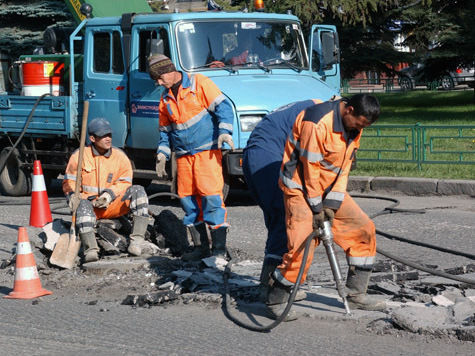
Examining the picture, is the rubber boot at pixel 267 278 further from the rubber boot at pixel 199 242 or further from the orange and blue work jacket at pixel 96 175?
the orange and blue work jacket at pixel 96 175

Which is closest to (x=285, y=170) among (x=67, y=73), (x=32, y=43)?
(x=67, y=73)

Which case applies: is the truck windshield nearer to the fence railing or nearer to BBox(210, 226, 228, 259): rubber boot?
BBox(210, 226, 228, 259): rubber boot

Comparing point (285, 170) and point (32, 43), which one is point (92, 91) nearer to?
point (285, 170)

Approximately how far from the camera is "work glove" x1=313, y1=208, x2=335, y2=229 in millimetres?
5434

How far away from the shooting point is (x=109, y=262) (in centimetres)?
754

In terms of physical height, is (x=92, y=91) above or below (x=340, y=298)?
above

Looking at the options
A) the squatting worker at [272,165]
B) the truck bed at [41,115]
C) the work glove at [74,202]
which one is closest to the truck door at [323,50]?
the truck bed at [41,115]

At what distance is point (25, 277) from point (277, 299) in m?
2.15

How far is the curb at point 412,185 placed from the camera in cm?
1171

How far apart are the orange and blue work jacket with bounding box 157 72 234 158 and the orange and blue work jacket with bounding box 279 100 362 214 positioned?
7.25 feet

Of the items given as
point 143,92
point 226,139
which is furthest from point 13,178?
point 226,139

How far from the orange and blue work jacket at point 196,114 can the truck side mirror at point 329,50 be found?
4.60m

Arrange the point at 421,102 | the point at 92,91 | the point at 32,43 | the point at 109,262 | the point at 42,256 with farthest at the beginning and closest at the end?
the point at 421,102
the point at 32,43
the point at 92,91
the point at 42,256
the point at 109,262

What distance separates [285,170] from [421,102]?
2771 cm
